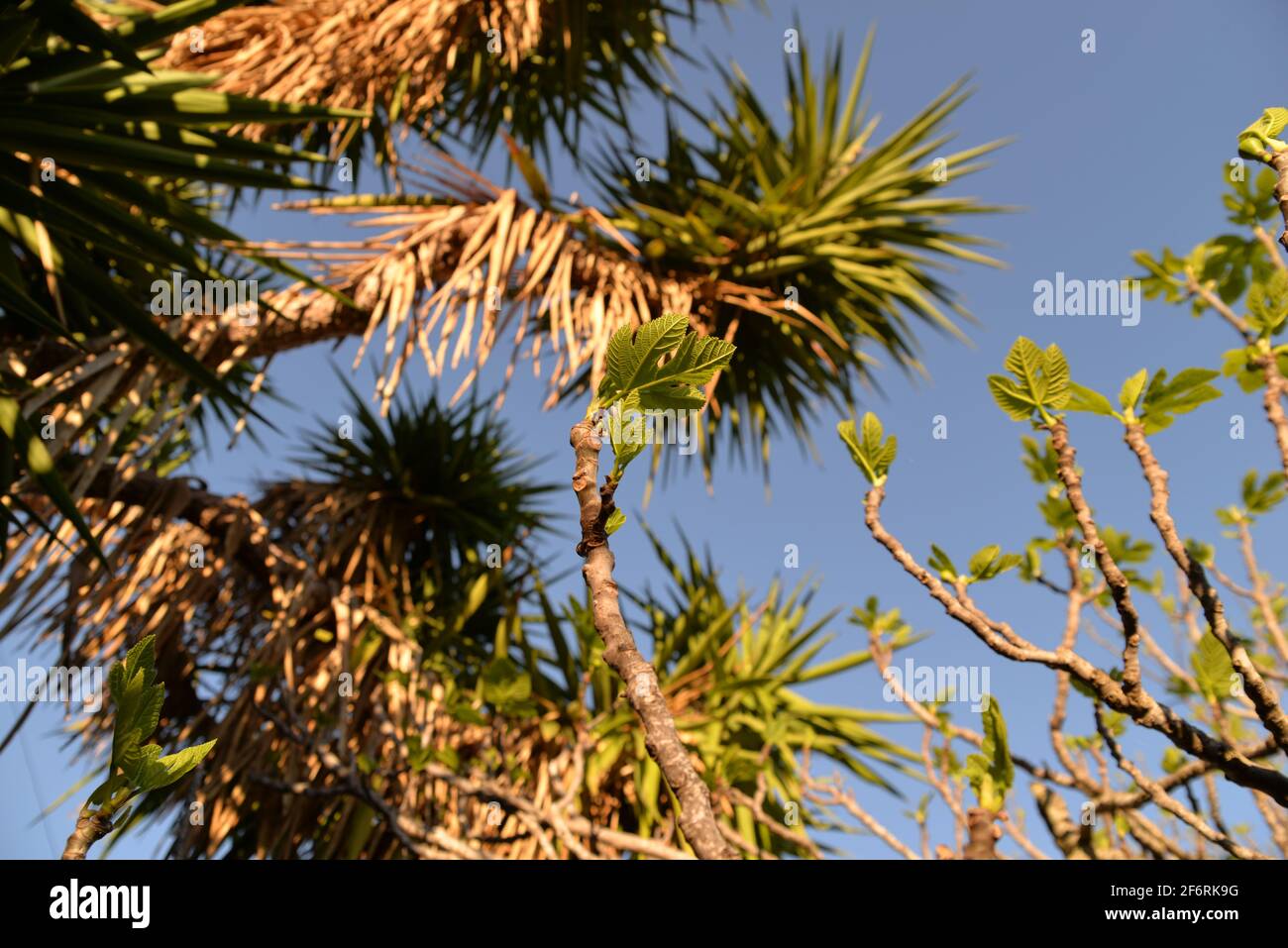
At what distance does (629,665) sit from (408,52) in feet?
10.3

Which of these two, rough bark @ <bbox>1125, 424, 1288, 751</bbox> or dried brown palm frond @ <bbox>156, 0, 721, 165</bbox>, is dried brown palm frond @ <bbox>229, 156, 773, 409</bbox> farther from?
rough bark @ <bbox>1125, 424, 1288, 751</bbox>

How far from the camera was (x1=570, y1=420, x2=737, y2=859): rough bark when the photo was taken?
1.33ft

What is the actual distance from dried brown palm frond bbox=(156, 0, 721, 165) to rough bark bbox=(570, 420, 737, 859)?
2646mm

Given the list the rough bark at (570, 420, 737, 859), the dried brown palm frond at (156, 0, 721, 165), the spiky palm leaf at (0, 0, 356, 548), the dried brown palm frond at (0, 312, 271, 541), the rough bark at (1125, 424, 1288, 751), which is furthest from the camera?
the dried brown palm frond at (156, 0, 721, 165)

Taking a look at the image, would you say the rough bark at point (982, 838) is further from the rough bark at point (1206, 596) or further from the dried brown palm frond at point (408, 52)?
the dried brown palm frond at point (408, 52)

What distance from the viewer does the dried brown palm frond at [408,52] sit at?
289 cm

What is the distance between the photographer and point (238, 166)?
1915mm

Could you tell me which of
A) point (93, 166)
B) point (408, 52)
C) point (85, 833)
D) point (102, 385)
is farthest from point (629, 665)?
point (408, 52)

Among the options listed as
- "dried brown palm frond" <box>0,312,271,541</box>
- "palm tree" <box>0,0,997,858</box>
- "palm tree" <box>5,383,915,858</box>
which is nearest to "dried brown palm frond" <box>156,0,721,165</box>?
"palm tree" <box>0,0,997,858</box>

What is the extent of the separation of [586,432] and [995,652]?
468 millimetres

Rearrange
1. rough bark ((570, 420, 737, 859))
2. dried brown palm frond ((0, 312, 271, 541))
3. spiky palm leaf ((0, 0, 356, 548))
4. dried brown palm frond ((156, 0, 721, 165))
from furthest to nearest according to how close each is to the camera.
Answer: dried brown palm frond ((156, 0, 721, 165)), dried brown palm frond ((0, 312, 271, 541)), spiky palm leaf ((0, 0, 356, 548)), rough bark ((570, 420, 737, 859))

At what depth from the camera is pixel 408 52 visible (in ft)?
9.72
